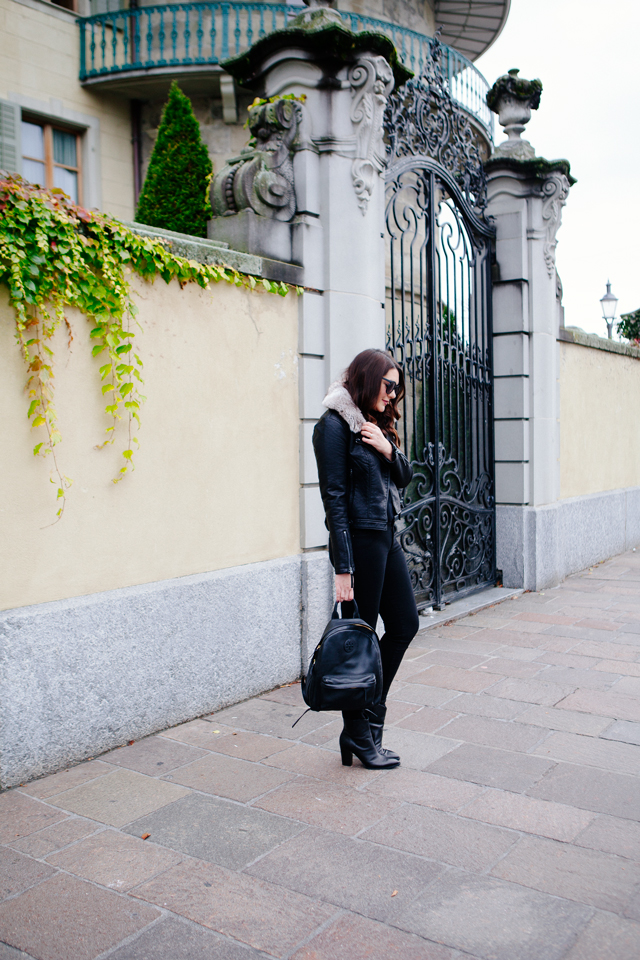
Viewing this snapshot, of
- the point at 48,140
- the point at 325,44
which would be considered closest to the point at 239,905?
the point at 325,44

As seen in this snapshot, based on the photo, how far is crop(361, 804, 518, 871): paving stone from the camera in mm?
2770

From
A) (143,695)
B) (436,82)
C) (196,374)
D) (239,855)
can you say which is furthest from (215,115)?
(239,855)

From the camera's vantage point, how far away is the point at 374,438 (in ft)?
11.1

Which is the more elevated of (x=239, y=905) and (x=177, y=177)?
(x=177, y=177)

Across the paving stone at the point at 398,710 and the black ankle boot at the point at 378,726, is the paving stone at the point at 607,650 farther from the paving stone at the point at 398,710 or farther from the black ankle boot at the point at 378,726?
the black ankle boot at the point at 378,726

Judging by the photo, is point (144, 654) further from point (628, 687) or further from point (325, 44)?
point (325, 44)

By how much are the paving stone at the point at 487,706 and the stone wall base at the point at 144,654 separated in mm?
1028

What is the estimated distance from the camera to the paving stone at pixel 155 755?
11.8 ft

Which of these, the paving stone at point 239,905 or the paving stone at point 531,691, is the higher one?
the paving stone at point 531,691

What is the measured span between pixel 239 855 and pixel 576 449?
7.19m

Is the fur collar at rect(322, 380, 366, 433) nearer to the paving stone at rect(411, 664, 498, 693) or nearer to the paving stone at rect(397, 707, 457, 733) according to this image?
the paving stone at rect(397, 707, 457, 733)

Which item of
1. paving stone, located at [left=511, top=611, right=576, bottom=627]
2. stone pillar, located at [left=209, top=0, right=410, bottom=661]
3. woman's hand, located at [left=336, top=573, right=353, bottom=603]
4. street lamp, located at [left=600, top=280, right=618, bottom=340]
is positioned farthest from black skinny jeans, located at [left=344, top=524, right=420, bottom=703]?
street lamp, located at [left=600, top=280, right=618, bottom=340]

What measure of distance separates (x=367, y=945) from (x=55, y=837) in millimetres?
1299

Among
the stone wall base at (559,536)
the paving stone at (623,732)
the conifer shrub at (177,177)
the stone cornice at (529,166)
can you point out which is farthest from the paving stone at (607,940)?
the conifer shrub at (177,177)
